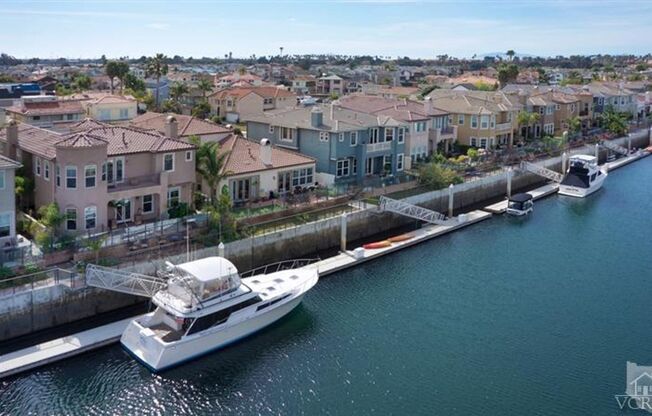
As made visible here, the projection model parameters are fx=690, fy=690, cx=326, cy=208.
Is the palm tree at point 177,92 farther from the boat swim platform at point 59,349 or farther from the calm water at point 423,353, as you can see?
the boat swim platform at point 59,349

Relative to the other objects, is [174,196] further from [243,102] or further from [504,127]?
[243,102]

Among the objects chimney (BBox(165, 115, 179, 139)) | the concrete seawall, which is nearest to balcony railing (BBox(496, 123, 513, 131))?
the concrete seawall

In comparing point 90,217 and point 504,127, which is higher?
point 504,127

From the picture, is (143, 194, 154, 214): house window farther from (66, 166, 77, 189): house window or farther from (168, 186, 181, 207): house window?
(66, 166, 77, 189): house window

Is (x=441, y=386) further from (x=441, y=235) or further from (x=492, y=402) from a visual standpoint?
(x=441, y=235)

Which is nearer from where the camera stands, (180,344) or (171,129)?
(180,344)

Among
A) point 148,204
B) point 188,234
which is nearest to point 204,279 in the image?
point 188,234
